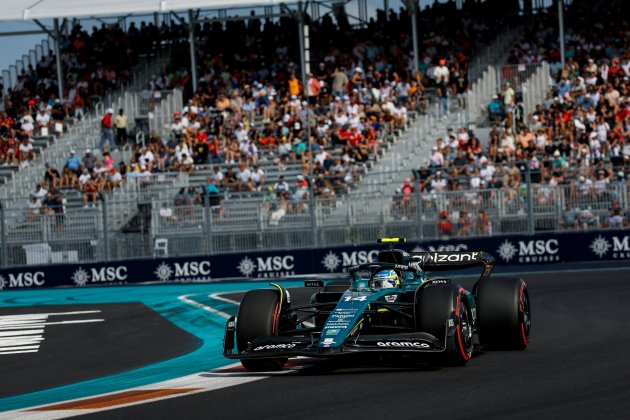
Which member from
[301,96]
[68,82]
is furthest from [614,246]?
[68,82]

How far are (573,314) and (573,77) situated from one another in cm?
1908

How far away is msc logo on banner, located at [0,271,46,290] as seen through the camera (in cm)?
3188

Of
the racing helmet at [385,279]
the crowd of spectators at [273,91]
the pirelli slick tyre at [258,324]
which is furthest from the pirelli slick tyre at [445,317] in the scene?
the crowd of spectators at [273,91]

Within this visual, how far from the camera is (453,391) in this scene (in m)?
10.2

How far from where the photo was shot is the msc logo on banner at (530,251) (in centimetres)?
2966

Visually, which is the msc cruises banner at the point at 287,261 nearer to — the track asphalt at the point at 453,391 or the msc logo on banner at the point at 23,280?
the msc logo on banner at the point at 23,280

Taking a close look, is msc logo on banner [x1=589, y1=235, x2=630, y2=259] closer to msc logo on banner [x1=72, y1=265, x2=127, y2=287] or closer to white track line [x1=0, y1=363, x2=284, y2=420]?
msc logo on banner [x1=72, y1=265, x2=127, y2=287]

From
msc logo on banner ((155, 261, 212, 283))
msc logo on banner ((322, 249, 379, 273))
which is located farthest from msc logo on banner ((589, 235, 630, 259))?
msc logo on banner ((155, 261, 212, 283))

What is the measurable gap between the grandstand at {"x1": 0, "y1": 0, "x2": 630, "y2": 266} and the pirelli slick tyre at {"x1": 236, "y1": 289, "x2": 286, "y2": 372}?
1725 cm

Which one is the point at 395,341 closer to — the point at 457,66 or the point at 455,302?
the point at 455,302

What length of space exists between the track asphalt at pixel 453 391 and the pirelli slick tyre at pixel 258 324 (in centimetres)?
38

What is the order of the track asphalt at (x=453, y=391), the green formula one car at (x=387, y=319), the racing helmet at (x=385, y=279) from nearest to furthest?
the track asphalt at (x=453, y=391) → the green formula one car at (x=387, y=319) → the racing helmet at (x=385, y=279)

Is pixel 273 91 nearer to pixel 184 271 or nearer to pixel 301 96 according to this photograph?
pixel 301 96

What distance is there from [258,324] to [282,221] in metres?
18.2
